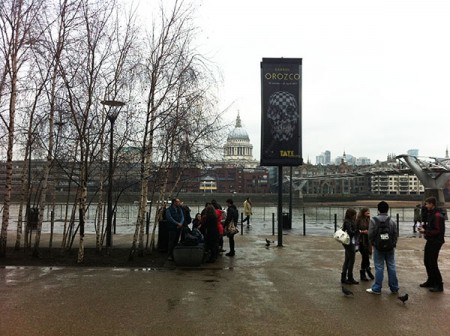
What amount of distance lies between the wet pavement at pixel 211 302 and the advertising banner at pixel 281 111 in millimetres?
4626

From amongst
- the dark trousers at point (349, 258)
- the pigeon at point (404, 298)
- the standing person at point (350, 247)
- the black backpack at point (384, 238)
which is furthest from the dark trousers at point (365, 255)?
the pigeon at point (404, 298)

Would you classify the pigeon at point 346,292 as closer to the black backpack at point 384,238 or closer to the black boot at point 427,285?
the black backpack at point 384,238

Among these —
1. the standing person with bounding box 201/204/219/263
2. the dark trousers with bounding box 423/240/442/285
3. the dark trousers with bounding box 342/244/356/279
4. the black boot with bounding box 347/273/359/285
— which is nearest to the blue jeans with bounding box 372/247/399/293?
the dark trousers with bounding box 342/244/356/279

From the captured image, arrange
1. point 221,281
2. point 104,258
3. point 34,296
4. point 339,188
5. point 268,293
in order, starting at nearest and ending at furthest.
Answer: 1. point 34,296
2. point 268,293
3. point 221,281
4. point 104,258
5. point 339,188

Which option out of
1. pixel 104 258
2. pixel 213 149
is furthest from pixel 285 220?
pixel 104 258

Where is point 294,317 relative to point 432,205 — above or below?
below

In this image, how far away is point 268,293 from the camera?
775cm

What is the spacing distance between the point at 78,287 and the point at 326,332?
4843 mm

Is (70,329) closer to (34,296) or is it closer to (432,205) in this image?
(34,296)

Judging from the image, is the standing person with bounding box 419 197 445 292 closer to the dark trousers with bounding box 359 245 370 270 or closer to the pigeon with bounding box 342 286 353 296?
the dark trousers with bounding box 359 245 370 270

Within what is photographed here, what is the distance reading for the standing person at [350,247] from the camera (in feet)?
27.2

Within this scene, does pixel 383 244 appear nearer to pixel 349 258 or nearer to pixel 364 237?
pixel 349 258

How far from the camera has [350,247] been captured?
8.30 meters

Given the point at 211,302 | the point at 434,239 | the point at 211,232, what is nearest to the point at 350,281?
the point at 434,239
